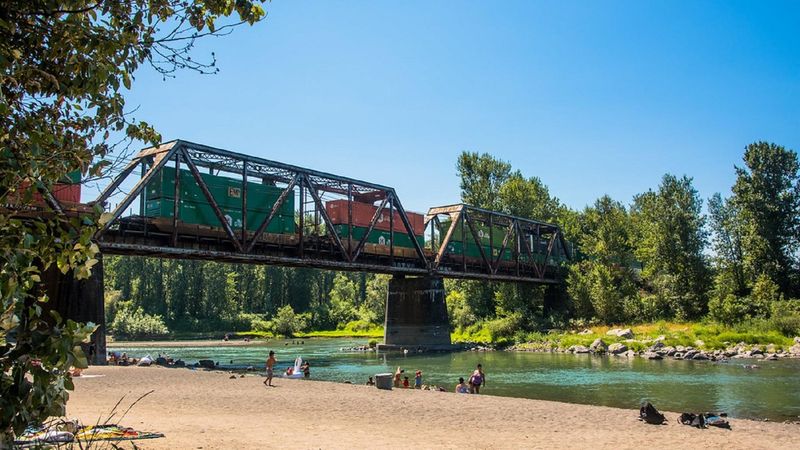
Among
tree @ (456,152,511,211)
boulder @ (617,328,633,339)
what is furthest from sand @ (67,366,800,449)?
tree @ (456,152,511,211)

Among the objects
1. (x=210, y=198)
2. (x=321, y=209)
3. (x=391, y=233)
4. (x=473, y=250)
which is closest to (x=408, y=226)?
(x=391, y=233)

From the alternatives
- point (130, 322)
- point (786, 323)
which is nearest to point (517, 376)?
point (786, 323)

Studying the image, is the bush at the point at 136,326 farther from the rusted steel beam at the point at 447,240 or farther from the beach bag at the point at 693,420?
the beach bag at the point at 693,420

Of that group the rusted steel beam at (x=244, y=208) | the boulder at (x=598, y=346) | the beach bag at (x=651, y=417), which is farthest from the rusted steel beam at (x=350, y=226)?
the beach bag at (x=651, y=417)

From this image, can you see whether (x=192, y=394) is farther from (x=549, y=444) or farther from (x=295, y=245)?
(x=295, y=245)

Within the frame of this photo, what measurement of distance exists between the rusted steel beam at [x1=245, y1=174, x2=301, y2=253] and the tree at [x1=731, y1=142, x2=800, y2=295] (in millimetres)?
50191

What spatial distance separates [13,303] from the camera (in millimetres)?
3998

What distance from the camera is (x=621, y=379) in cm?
3459

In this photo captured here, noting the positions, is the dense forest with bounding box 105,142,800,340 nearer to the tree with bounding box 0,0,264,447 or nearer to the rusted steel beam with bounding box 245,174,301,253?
the rusted steel beam with bounding box 245,174,301,253

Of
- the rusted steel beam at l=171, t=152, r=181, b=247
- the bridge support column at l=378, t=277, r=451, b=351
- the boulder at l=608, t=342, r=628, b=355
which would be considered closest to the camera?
the rusted steel beam at l=171, t=152, r=181, b=247

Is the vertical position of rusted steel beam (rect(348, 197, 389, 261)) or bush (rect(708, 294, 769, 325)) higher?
rusted steel beam (rect(348, 197, 389, 261))

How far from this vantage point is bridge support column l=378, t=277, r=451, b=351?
62531 mm

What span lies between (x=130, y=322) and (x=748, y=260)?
97.9m

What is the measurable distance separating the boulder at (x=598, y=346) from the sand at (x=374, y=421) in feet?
119
